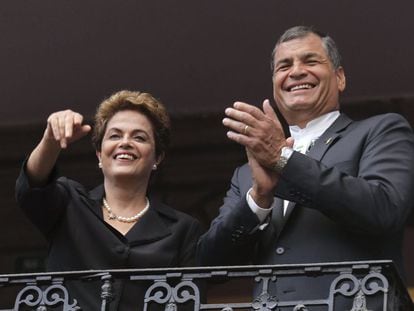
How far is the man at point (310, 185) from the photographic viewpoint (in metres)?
6.14

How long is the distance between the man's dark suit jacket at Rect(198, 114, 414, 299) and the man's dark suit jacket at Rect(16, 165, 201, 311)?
0.28 m

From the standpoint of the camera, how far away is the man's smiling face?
6.62 metres

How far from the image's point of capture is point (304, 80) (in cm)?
665

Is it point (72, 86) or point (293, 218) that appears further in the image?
point (72, 86)

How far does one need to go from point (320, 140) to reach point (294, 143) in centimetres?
10

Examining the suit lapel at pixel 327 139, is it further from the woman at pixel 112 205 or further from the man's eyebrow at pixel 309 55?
the woman at pixel 112 205

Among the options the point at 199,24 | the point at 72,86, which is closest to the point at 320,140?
the point at 199,24

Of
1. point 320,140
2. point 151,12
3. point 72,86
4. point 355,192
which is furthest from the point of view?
point 72,86

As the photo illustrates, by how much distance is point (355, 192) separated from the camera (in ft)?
20.1

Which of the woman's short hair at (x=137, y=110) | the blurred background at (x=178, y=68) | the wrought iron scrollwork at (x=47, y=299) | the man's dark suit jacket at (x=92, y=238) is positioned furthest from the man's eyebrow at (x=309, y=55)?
the blurred background at (x=178, y=68)

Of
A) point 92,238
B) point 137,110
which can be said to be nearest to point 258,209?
point 92,238

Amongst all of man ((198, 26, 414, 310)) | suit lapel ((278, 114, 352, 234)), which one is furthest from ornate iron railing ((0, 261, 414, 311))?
suit lapel ((278, 114, 352, 234))

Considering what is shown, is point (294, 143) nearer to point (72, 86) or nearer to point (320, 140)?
point (320, 140)

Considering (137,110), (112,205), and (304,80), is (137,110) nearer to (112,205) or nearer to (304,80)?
(112,205)
